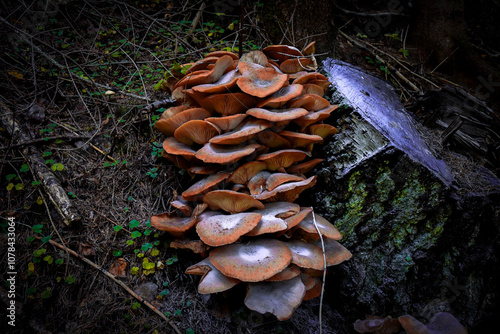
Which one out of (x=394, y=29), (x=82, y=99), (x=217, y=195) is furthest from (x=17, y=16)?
(x=394, y=29)

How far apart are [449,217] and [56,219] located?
357 centimetres

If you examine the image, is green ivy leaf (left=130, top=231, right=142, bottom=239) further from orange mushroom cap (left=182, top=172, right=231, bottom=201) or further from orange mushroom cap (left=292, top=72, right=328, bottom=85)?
orange mushroom cap (left=292, top=72, right=328, bottom=85)

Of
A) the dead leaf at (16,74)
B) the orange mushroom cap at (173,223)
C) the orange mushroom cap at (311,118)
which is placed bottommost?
the orange mushroom cap at (173,223)

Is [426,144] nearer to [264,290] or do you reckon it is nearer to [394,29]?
[264,290]

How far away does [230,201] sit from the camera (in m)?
2.19

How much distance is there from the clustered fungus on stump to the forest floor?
403 millimetres

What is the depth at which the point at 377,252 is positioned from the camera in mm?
2562

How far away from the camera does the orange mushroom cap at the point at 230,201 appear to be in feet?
6.91

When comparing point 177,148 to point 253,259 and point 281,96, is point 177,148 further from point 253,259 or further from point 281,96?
point 253,259

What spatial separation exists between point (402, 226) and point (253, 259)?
59.7 inches

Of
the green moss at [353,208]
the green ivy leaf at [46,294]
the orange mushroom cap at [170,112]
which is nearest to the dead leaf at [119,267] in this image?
the green ivy leaf at [46,294]

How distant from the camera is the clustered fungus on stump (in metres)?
2.00

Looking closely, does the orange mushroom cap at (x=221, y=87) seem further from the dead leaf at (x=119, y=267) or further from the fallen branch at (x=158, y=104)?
the dead leaf at (x=119, y=267)

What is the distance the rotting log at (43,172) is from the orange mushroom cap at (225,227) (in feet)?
3.85
